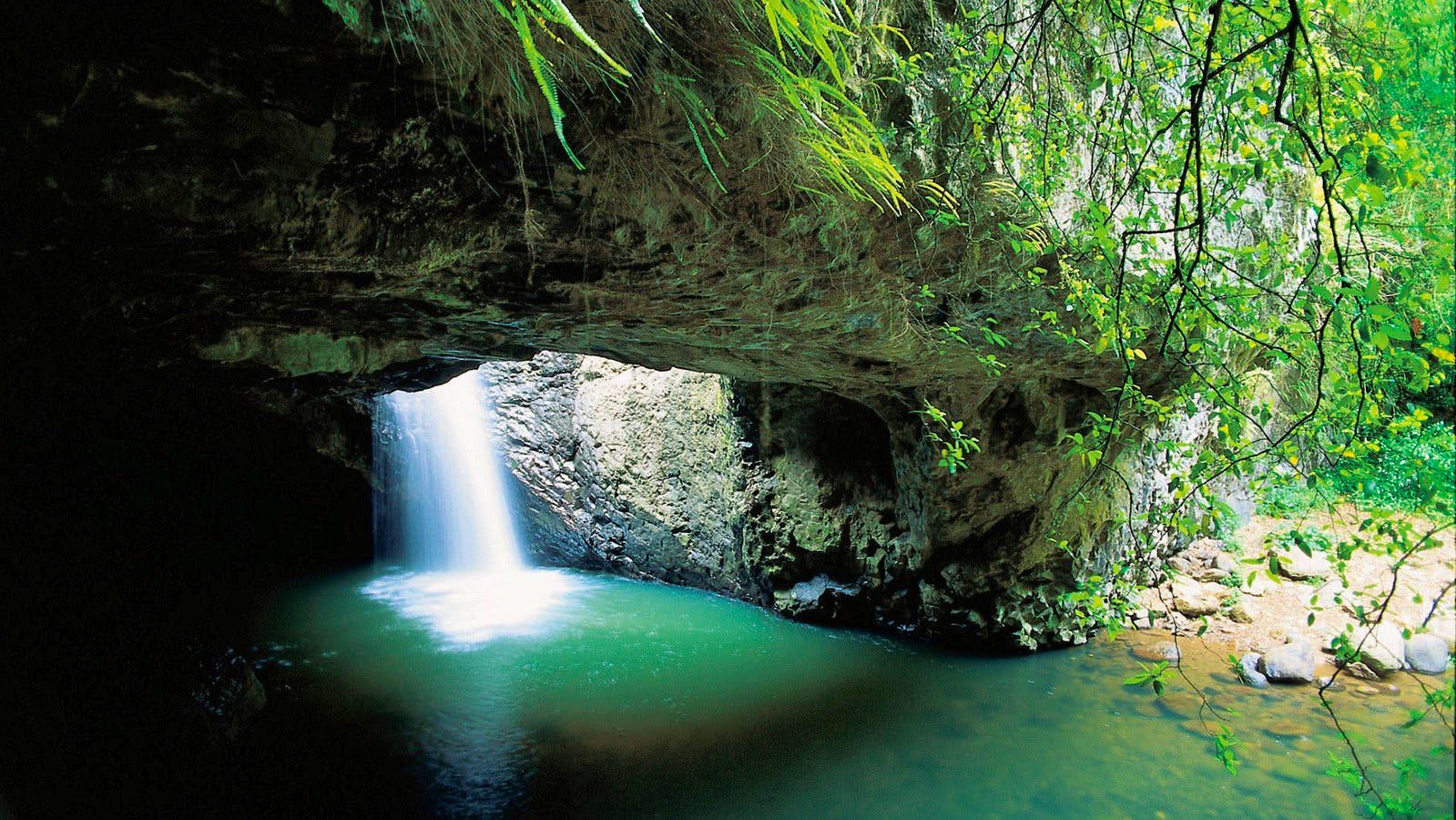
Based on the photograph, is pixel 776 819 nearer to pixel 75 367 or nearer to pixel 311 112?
pixel 311 112

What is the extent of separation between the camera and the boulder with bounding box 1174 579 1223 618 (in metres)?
6.93

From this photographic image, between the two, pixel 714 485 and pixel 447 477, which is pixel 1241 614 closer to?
pixel 714 485

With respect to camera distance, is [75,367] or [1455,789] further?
[75,367]

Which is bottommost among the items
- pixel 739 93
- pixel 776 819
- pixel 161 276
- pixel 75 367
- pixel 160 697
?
pixel 776 819

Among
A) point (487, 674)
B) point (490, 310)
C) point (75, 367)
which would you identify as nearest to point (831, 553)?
point (487, 674)

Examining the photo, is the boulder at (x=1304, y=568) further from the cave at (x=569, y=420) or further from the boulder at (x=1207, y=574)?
the cave at (x=569, y=420)

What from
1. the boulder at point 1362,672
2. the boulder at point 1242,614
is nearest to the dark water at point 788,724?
the boulder at point 1362,672

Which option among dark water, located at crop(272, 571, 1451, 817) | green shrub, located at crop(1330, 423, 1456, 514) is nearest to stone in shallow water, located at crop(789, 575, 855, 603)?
dark water, located at crop(272, 571, 1451, 817)

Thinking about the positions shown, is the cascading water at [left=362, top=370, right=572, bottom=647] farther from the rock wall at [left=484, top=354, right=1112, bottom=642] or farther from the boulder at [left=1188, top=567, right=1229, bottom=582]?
the boulder at [left=1188, top=567, right=1229, bottom=582]

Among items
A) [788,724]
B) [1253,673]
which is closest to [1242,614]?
[1253,673]

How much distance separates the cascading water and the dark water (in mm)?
2840

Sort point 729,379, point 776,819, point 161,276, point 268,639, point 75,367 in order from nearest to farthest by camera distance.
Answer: point 161,276, point 75,367, point 776,819, point 268,639, point 729,379

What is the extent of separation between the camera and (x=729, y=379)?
7.84 meters

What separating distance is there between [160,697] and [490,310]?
10.1 feet
